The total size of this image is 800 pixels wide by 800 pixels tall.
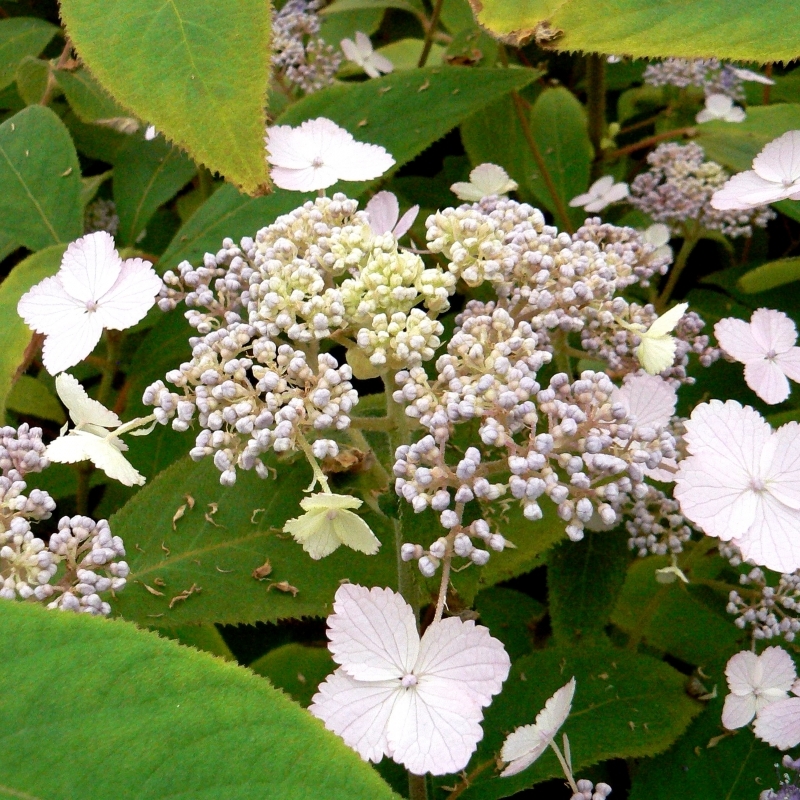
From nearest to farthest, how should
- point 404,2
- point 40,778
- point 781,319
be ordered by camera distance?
point 40,778, point 781,319, point 404,2

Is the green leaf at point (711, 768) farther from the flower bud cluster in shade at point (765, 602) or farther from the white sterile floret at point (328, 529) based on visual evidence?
the white sterile floret at point (328, 529)

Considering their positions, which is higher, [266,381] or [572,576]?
[266,381]

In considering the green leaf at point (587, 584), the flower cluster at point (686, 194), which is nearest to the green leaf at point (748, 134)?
the flower cluster at point (686, 194)

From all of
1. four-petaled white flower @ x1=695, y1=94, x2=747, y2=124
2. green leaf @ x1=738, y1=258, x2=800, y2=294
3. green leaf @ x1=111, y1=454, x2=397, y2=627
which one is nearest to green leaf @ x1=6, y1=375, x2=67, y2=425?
green leaf @ x1=111, y1=454, x2=397, y2=627

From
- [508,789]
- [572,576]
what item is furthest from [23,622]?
[572,576]

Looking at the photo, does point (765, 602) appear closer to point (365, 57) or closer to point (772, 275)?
point (772, 275)

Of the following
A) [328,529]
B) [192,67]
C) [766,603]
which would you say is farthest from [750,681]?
[192,67]

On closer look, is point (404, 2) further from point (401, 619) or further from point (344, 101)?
point (401, 619)
